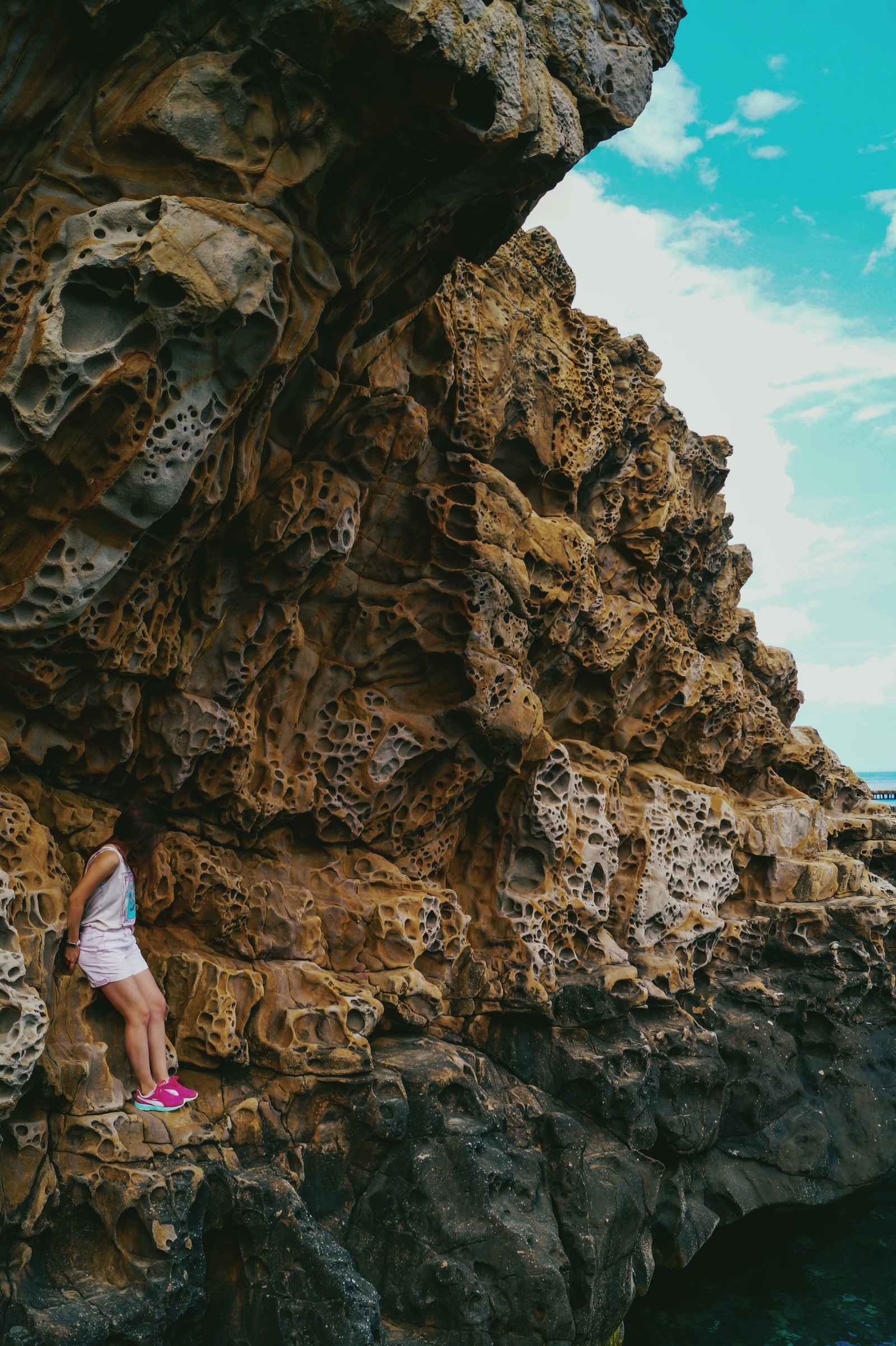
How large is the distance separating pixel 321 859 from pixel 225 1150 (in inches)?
109

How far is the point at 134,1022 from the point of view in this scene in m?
7.01

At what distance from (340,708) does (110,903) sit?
281 centimetres

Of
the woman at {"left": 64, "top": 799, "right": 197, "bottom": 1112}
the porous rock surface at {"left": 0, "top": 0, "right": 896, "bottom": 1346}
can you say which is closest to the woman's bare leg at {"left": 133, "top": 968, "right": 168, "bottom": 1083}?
the woman at {"left": 64, "top": 799, "right": 197, "bottom": 1112}

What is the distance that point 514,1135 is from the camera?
30.9ft

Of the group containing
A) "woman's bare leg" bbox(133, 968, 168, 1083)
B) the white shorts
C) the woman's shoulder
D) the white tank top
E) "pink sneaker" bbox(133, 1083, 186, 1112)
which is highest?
the woman's shoulder

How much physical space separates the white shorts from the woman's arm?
0.07 m

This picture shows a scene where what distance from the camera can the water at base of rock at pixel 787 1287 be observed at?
1060 cm

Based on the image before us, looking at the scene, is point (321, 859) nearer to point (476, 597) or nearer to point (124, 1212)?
point (476, 597)

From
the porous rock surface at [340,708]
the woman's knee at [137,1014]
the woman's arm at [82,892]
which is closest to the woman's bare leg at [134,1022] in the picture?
the woman's knee at [137,1014]

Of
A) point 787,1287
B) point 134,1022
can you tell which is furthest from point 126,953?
point 787,1287

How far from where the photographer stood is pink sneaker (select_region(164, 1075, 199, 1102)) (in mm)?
7094

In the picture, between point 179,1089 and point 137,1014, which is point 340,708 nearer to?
point 137,1014

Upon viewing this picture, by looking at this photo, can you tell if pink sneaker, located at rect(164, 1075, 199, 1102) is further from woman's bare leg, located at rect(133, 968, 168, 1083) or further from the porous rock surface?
the porous rock surface

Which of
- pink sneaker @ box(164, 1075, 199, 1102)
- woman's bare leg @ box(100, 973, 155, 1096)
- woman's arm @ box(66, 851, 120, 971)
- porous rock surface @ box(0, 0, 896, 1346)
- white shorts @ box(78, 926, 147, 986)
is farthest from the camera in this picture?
pink sneaker @ box(164, 1075, 199, 1102)
